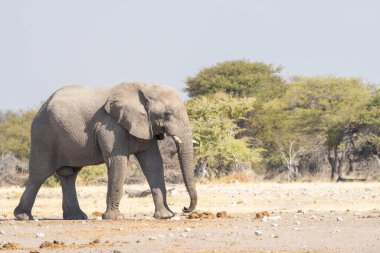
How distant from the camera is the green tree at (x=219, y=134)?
4469 centimetres

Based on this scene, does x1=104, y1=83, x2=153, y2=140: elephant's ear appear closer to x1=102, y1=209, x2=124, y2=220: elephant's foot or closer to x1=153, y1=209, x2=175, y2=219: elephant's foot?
x1=153, y1=209, x2=175, y2=219: elephant's foot

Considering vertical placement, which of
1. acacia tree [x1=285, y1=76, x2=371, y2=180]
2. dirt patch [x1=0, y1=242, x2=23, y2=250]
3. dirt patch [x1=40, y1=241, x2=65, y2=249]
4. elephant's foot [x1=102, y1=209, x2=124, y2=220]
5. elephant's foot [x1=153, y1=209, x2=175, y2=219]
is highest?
acacia tree [x1=285, y1=76, x2=371, y2=180]

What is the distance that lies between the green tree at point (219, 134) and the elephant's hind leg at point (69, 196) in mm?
23542

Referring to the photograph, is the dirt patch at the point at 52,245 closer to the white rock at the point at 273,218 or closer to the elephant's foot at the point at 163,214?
the white rock at the point at 273,218

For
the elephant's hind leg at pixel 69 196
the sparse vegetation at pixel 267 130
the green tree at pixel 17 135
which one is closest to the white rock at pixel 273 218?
the elephant's hind leg at pixel 69 196

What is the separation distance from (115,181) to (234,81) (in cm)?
3885

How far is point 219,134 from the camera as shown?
44906mm

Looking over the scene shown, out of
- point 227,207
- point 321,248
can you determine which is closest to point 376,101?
point 227,207

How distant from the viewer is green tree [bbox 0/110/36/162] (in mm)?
54188

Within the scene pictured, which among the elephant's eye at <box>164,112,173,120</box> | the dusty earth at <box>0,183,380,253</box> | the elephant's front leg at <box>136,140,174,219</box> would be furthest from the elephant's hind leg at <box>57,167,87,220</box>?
the elephant's eye at <box>164,112,173,120</box>

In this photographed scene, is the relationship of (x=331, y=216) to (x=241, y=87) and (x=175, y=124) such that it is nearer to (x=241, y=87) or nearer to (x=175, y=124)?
(x=175, y=124)

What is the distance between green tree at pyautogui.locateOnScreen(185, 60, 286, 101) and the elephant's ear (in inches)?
1450

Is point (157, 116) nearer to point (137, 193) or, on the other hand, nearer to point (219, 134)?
point (137, 193)

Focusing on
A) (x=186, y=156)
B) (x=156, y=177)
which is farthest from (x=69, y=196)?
(x=186, y=156)
